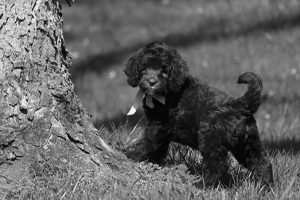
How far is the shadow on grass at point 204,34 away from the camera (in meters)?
13.6

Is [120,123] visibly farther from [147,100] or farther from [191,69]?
[191,69]

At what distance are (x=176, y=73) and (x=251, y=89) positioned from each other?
2.46 feet

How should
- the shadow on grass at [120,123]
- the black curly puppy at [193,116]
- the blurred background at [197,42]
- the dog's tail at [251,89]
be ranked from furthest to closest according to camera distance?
the blurred background at [197,42] < the shadow on grass at [120,123] < the black curly puppy at [193,116] < the dog's tail at [251,89]

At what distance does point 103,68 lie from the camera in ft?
44.4

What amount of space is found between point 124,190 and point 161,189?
28 cm

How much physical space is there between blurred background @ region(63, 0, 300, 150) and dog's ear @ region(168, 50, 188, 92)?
3.67 m

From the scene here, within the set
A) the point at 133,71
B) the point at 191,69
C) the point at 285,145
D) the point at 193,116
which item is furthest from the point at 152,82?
the point at 191,69

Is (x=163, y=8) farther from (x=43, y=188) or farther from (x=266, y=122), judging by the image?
(x=43, y=188)

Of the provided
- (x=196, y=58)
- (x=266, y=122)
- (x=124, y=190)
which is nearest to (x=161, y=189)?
(x=124, y=190)

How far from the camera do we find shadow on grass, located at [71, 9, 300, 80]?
13.6 metres

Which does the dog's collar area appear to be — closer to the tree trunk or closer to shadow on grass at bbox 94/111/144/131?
the tree trunk

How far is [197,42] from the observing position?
13.6 meters

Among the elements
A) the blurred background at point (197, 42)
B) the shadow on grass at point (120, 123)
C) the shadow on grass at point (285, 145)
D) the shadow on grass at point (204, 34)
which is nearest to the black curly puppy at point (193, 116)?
the shadow on grass at point (120, 123)

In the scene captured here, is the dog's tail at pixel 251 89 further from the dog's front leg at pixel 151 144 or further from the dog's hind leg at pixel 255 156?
the dog's front leg at pixel 151 144
